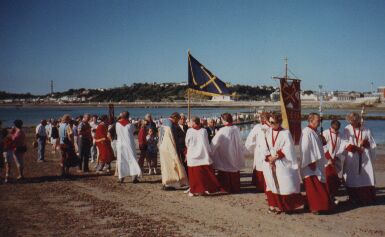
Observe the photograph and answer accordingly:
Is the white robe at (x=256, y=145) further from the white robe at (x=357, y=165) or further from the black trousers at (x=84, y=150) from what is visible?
the black trousers at (x=84, y=150)

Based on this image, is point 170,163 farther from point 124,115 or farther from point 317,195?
point 317,195

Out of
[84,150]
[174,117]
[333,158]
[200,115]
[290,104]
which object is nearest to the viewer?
[333,158]

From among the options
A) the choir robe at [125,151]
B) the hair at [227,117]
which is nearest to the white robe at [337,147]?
the hair at [227,117]

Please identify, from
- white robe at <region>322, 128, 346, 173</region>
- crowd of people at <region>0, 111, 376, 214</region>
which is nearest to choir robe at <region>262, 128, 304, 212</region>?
crowd of people at <region>0, 111, 376, 214</region>

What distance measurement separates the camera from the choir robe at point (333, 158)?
28.7 feet

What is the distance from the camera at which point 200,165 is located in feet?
31.9

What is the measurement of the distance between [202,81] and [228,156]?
388 centimetres

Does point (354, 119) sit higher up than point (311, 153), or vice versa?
point (354, 119)

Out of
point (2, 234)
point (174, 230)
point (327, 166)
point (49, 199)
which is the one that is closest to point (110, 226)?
point (174, 230)

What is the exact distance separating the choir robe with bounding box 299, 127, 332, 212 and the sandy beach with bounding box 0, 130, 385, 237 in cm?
28

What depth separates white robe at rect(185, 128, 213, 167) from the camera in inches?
383

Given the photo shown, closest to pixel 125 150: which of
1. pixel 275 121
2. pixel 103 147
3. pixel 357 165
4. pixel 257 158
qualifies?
pixel 103 147

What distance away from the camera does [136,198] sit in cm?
936

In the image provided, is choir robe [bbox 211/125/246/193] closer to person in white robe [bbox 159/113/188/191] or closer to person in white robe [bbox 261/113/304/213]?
person in white robe [bbox 159/113/188/191]
